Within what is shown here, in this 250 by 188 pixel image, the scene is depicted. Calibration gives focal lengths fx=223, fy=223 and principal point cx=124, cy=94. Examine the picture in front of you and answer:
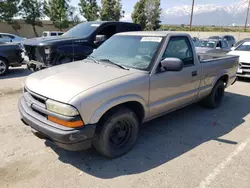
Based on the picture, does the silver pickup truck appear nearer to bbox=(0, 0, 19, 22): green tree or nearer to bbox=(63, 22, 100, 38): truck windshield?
bbox=(63, 22, 100, 38): truck windshield

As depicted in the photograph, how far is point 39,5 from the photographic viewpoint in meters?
31.2

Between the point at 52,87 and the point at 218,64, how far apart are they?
3.79 meters

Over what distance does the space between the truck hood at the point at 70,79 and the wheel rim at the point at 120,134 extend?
2.33ft

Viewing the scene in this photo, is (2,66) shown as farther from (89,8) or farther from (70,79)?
(89,8)

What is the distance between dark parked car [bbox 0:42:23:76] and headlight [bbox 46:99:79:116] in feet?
22.6

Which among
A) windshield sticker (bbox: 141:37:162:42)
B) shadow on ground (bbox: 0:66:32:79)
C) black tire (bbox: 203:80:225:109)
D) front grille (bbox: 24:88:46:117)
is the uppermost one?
windshield sticker (bbox: 141:37:162:42)

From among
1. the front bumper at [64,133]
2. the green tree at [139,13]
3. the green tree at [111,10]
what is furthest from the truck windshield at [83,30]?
the green tree at [139,13]

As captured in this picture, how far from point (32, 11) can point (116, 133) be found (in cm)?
3235

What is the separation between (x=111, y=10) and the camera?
3694 cm

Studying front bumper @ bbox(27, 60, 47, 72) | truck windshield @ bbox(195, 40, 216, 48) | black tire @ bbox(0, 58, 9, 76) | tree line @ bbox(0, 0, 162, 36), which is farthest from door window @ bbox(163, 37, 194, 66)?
tree line @ bbox(0, 0, 162, 36)

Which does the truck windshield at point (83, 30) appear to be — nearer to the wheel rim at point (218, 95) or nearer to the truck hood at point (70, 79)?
the truck hood at point (70, 79)

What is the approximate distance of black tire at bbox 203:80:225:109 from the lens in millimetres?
5270

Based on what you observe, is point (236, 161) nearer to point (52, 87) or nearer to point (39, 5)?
point (52, 87)

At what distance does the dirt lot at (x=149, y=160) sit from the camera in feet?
9.27
